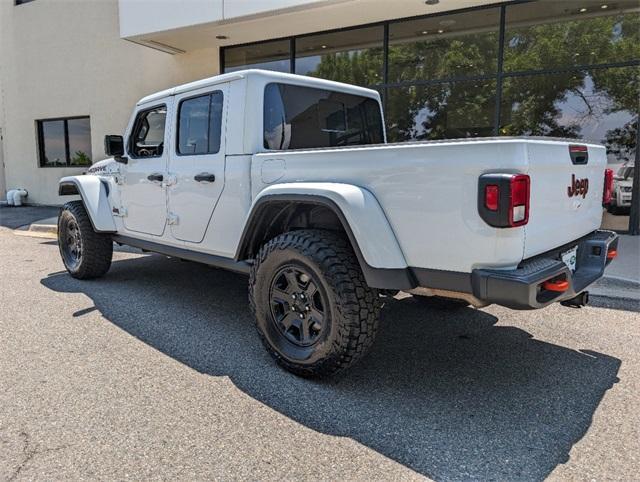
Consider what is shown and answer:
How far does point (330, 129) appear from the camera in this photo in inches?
164

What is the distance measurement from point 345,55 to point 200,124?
659 centimetres

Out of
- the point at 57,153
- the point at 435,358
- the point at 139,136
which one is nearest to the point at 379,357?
the point at 435,358

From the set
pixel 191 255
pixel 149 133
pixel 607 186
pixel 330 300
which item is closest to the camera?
pixel 330 300

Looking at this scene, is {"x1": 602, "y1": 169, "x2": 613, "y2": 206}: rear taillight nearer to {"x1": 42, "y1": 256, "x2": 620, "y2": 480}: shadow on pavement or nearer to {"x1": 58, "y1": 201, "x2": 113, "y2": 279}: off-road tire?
{"x1": 42, "y1": 256, "x2": 620, "y2": 480}: shadow on pavement

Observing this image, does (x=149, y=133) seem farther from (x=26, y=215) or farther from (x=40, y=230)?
(x=26, y=215)

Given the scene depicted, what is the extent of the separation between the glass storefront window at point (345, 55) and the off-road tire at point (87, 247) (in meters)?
6.07

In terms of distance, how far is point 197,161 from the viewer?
13.0 feet

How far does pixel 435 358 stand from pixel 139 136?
3.52 m

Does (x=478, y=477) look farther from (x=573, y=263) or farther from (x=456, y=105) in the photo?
(x=456, y=105)

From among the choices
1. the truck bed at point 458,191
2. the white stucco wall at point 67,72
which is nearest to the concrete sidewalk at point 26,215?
the white stucco wall at point 67,72

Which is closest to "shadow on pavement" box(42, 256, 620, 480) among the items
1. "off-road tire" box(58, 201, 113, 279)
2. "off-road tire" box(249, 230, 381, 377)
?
"off-road tire" box(249, 230, 381, 377)

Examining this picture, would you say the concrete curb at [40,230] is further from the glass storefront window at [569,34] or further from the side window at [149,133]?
the glass storefront window at [569,34]

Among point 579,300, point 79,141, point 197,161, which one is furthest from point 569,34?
point 79,141

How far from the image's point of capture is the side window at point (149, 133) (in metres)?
4.57
